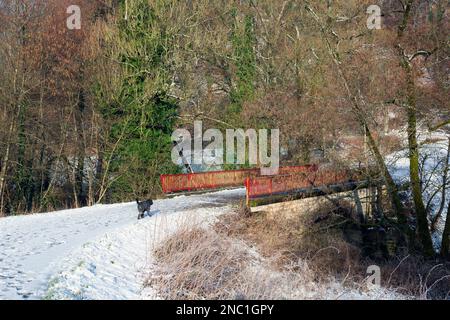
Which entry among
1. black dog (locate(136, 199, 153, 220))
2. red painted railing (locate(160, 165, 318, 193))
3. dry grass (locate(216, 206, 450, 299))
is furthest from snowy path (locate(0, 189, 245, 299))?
red painted railing (locate(160, 165, 318, 193))

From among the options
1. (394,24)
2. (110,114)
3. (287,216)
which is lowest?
(287,216)

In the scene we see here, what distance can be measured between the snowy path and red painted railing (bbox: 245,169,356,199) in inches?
54.1

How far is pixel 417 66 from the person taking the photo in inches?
558

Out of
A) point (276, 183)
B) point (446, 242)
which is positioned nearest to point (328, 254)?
point (276, 183)

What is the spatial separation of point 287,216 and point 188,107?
574 inches

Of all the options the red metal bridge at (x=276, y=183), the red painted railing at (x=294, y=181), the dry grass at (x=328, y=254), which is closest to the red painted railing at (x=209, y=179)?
the red metal bridge at (x=276, y=183)

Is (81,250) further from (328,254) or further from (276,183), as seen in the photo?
(276,183)

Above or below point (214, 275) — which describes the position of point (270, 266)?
below

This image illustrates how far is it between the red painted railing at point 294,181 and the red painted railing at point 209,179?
695mm

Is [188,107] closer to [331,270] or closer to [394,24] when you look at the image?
[394,24]

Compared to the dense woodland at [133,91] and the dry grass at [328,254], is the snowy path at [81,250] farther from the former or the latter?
the dense woodland at [133,91]

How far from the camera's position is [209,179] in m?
20.3

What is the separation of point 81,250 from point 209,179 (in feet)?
36.0

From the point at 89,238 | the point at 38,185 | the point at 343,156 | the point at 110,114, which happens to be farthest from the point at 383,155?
Answer: the point at 38,185
